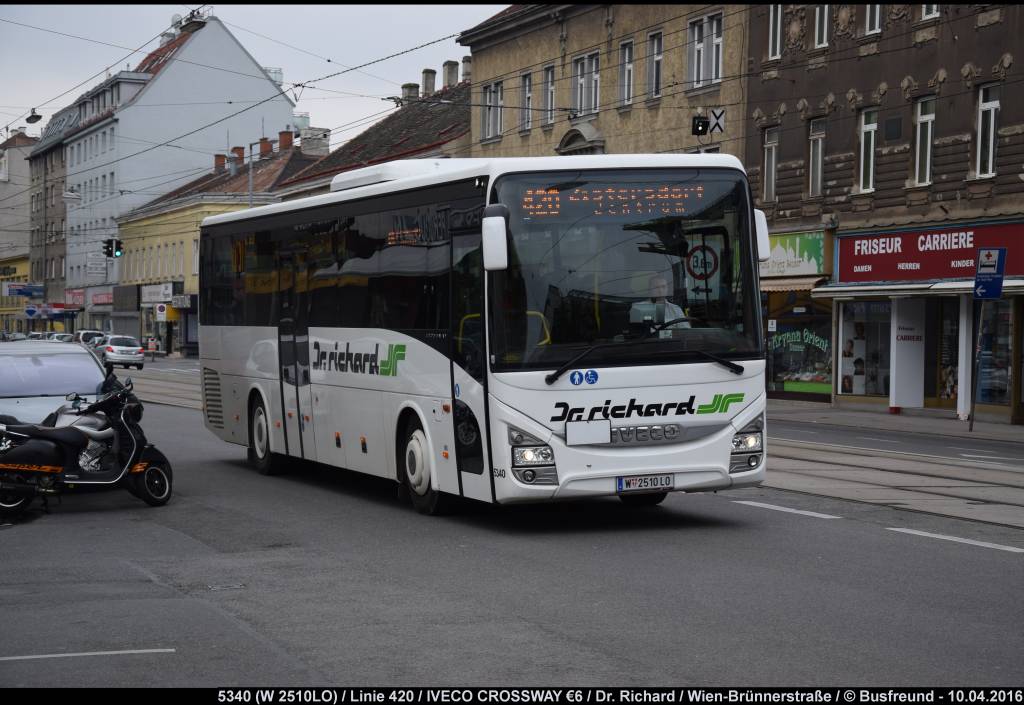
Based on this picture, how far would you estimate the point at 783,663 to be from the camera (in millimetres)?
6965

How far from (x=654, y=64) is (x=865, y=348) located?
11.6 m

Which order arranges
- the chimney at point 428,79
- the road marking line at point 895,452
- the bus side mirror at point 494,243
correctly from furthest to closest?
the chimney at point 428,79, the road marking line at point 895,452, the bus side mirror at point 494,243

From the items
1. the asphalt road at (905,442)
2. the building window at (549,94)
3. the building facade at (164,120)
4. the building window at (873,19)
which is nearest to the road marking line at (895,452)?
the asphalt road at (905,442)

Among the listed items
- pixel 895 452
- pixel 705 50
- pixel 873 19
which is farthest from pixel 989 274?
pixel 705 50

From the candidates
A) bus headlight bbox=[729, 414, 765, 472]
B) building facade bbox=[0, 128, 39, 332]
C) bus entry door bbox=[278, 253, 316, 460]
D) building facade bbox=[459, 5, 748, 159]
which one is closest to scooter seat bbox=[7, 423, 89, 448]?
bus entry door bbox=[278, 253, 316, 460]

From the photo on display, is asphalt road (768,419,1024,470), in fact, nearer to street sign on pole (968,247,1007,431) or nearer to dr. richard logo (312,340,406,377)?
street sign on pole (968,247,1007,431)

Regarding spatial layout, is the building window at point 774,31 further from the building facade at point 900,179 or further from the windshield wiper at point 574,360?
the windshield wiper at point 574,360

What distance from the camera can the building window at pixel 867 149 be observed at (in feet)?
113

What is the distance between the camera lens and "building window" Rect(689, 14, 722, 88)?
3975cm

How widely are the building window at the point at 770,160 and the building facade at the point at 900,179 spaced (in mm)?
43

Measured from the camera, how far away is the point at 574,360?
38.2 ft

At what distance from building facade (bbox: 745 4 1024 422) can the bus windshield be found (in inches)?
685

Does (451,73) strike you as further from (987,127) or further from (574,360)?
(574,360)
